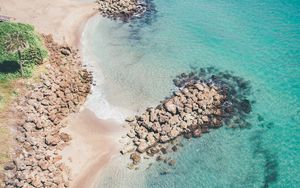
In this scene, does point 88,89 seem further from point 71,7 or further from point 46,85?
point 71,7

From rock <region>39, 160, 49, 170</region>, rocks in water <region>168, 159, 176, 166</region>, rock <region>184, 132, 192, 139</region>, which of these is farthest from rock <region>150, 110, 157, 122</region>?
rock <region>39, 160, 49, 170</region>

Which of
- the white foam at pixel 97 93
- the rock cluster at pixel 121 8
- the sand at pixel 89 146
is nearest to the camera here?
the sand at pixel 89 146

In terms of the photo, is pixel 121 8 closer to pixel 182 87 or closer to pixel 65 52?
pixel 65 52

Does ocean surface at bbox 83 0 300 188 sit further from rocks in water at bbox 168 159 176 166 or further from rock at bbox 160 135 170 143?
rock at bbox 160 135 170 143

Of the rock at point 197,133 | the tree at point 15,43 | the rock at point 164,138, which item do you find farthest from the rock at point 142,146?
the tree at point 15,43

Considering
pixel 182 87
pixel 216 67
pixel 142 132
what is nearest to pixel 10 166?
pixel 142 132

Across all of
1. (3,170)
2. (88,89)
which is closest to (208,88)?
(88,89)

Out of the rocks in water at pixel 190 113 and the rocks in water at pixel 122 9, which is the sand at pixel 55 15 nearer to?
the rocks in water at pixel 122 9
